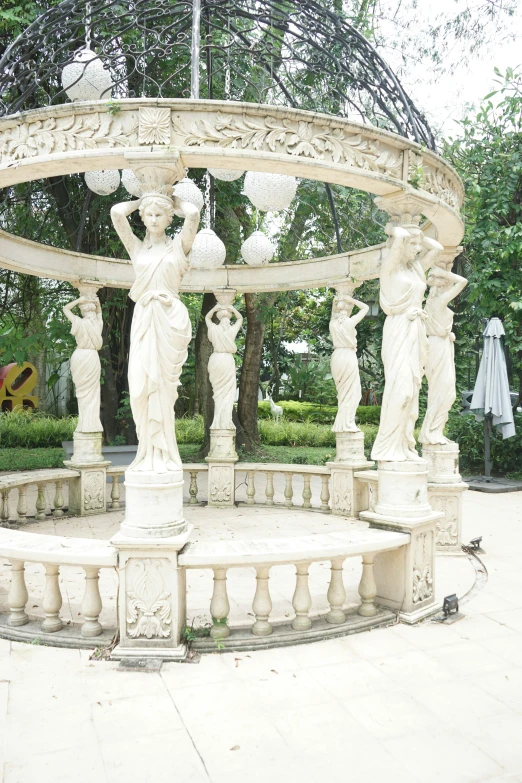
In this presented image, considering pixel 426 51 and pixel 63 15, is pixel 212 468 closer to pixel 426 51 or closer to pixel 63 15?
pixel 63 15

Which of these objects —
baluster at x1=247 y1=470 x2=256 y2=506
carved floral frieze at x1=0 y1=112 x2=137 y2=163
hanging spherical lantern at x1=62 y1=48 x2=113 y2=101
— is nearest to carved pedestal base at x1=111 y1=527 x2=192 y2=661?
carved floral frieze at x1=0 y1=112 x2=137 y2=163

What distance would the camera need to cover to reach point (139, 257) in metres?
4.01

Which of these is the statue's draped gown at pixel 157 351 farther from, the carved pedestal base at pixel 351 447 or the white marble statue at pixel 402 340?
the carved pedestal base at pixel 351 447

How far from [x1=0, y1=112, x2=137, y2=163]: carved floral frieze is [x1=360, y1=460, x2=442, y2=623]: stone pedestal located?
10.2ft

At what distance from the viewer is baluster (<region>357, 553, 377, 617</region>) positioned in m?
4.37

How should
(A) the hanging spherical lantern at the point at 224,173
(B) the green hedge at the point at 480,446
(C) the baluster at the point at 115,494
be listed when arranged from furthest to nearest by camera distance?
(B) the green hedge at the point at 480,446, (C) the baluster at the point at 115,494, (A) the hanging spherical lantern at the point at 224,173

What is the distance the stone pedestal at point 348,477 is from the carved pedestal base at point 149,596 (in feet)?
16.1

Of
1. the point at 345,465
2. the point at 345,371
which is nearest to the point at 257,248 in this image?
the point at 345,371

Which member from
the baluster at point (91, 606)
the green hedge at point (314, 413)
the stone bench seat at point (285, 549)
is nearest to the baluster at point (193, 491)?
the stone bench seat at point (285, 549)

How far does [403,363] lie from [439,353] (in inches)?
84.7

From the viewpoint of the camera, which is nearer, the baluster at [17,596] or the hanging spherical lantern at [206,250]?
the baluster at [17,596]

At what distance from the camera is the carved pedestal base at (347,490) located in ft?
27.3

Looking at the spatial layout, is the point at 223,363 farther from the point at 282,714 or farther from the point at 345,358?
the point at 282,714

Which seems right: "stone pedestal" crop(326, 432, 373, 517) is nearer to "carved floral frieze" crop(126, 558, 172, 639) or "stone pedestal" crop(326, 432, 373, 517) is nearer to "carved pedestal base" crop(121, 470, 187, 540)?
"carved pedestal base" crop(121, 470, 187, 540)
